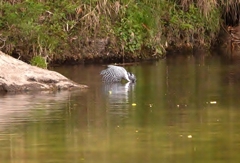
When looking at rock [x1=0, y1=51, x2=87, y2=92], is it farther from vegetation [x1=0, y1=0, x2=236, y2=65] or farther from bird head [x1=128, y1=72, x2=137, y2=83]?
vegetation [x1=0, y1=0, x2=236, y2=65]

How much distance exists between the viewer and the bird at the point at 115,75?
14.9 meters

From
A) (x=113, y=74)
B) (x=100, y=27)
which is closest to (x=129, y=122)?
(x=113, y=74)

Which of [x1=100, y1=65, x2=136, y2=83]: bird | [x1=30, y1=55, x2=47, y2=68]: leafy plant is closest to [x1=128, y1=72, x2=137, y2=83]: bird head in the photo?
[x1=100, y1=65, x2=136, y2=83]: bird

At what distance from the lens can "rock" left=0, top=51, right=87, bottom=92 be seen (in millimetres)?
13703

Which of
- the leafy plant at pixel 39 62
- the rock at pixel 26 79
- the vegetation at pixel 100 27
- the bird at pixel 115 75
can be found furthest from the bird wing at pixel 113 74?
the vegetation at pixel 100 27

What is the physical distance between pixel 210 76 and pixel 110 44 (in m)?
3.49

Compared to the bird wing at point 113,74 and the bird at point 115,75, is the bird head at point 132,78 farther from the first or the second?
the bird wing at point 113,74

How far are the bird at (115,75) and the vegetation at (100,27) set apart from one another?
2254 millimetres

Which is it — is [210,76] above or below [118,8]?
below

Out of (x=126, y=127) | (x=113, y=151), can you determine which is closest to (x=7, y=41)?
(x=126, y=127)

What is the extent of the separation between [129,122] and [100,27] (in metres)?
7.94

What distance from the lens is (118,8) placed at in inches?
734

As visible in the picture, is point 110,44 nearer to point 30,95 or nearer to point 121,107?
point 30,95

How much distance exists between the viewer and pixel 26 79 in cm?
1383
